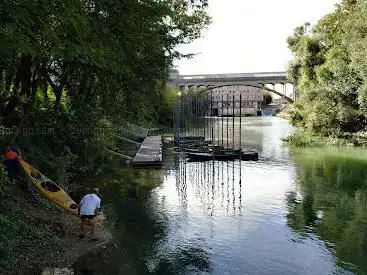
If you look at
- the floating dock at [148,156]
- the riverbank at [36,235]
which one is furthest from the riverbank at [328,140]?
the riverbank at [36,235]

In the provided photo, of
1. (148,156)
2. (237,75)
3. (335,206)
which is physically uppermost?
(237,75)

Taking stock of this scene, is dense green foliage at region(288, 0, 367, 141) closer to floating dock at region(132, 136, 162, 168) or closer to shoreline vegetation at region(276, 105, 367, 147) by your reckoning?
shoreline vegetation at region(276, 105, 367, 147)

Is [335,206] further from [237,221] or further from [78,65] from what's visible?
[78,65]

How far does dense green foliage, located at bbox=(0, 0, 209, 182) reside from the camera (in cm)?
875

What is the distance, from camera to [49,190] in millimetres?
17000

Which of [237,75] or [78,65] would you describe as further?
[237,75]

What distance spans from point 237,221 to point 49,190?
7247 millimetres

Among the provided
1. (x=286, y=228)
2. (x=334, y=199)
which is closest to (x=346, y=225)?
(x=286, y=228)

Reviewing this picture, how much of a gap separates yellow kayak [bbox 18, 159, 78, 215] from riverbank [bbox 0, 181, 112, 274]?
44cm

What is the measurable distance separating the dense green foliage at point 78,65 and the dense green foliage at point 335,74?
51.6ft

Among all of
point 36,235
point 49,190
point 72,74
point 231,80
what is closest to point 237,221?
point 49,190

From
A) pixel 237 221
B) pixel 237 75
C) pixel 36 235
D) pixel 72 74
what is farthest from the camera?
pixel 237 75

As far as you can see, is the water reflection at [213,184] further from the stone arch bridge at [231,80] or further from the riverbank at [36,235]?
the stone arch bridge at [231,80]

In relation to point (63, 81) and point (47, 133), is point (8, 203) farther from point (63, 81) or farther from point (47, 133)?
point (63, 81)
